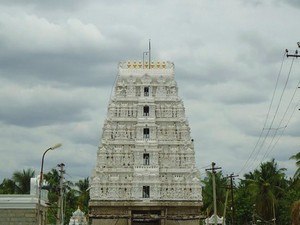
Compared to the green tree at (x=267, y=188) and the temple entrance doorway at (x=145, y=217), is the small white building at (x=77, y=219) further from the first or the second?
the green tree at (x=267, y=188)

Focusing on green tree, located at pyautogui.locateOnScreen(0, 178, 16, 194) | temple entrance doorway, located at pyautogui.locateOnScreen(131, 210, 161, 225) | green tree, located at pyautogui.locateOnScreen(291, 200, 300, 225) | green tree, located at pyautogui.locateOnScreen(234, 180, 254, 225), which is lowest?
green tree, located at pyautogui.locateOnScreen(291, 200, 300, 225)

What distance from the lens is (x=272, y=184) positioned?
282 ft

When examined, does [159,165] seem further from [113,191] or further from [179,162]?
[113,191]

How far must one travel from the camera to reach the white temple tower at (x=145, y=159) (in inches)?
2335

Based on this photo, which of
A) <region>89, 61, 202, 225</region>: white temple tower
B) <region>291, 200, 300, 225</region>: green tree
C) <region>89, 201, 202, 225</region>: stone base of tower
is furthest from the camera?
<region>89, 61, 202, 225</region>: white temple tower

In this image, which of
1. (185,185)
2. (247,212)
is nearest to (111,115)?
(185,185)

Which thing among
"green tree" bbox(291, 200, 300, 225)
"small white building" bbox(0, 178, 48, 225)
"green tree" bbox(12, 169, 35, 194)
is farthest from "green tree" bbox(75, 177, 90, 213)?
"green tree" bbox(291, 200, 300, 225)

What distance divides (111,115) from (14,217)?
87.6 ft

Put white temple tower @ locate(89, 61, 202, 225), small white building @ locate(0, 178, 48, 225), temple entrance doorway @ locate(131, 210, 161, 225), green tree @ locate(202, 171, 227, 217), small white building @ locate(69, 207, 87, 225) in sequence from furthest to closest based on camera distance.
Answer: green tree @ locate(202, 171, 227, 217), small white building @ locate(69, 207, 87, 225), white temple tower @ locate(89, 61, 202, 225), temple entrance doorway @ locate(131, 210, 161, 225), small white building @ locate(0, 178, 48, 225)

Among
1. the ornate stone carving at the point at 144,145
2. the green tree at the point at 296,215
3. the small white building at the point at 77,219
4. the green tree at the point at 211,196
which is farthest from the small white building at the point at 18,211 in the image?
the green tree at the point at 211,196

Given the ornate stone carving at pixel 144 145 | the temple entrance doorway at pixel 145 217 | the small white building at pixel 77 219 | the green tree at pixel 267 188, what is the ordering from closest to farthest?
the temple entrance doorway at pixel 145 217 < the ornate stone carving at pixel 144 145 < the small white building at pixel 77 219 < the green tree at pixel 267 188

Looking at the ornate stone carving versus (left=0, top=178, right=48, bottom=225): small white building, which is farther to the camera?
the ornate stone carving

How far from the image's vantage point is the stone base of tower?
5900cm

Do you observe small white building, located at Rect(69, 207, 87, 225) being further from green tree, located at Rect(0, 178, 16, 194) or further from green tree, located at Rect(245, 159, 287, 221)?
green tree, located at Rect(245, 159, 287, 221)
